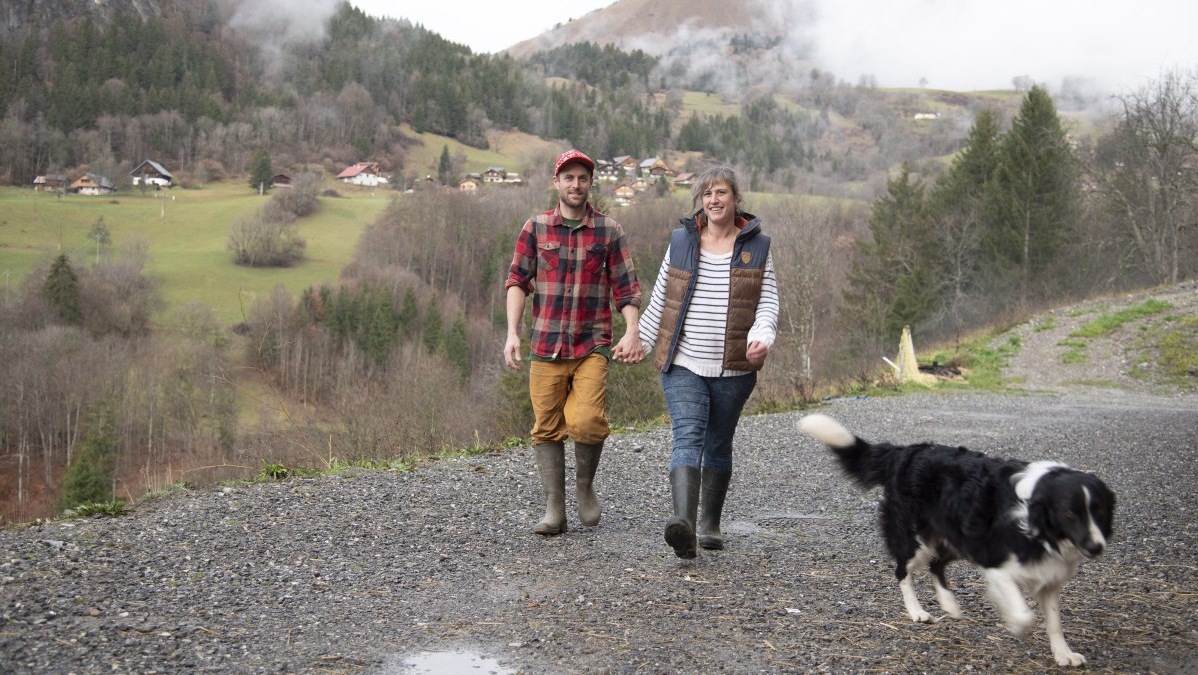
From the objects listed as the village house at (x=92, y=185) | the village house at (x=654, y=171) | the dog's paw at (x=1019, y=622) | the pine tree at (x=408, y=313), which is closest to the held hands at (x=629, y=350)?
the dog's paw at (x=1019, y=622)

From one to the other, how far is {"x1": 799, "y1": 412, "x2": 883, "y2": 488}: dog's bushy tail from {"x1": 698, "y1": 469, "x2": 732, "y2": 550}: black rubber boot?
1.20 metres

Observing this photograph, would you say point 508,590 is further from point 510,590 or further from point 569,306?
point 569,306

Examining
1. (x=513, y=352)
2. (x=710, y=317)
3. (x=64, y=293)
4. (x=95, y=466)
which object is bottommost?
(x=95, y=466)

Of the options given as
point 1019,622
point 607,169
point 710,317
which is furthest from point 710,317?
point 607,169

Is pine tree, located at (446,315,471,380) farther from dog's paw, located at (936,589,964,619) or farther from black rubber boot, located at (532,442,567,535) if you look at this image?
dog's paw, located at (936,589,964,619)

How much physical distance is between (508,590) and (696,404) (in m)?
1.48

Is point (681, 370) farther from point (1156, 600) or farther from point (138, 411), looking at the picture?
point (138, 411)

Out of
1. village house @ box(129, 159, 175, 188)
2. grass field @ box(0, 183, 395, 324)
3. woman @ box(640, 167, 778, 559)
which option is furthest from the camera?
village house @ box(129, 159, 175, 188)

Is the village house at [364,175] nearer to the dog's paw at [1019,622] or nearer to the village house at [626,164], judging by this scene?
the village house at [626,164]

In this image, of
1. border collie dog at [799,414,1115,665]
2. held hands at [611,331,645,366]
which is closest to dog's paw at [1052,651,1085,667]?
border collie dog at [799,414,1115,665]

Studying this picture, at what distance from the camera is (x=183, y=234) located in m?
89.2

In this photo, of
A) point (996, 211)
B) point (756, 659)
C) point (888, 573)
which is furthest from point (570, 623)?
point (996, 211)

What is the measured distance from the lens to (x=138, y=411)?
45.2 m

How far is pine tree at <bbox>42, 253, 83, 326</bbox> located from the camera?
61.7 meters
